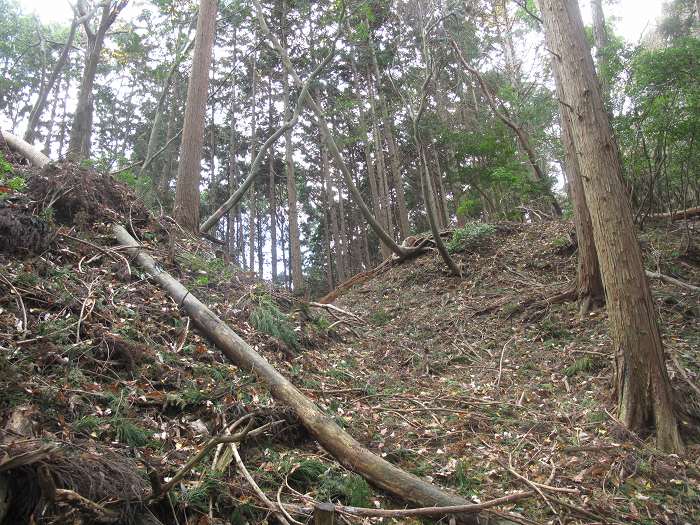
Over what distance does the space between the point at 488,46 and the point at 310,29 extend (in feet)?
25.5

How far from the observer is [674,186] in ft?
27.7

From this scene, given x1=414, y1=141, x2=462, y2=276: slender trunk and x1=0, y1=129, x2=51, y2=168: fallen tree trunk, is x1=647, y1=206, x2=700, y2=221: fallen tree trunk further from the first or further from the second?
x1=0, y1=129, x2=51, y2=168: fallen tree trunk

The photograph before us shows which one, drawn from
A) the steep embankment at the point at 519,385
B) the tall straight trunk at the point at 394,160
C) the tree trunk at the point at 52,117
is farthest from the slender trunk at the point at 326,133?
the tree trunk at the point at 52,117

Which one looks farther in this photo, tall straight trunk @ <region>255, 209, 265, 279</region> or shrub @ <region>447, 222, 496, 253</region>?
tall straight trunk @ <region>255, 209, 265, 279</region>

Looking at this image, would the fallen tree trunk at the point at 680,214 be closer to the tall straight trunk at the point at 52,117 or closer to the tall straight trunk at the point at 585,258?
the tall straight trunk at the point at 585,258

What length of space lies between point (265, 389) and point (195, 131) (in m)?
5.92

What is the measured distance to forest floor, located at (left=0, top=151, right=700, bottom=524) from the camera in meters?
2.50

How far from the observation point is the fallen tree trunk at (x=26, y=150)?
622 centimetres

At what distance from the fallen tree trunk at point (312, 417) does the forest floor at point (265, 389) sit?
108 mm

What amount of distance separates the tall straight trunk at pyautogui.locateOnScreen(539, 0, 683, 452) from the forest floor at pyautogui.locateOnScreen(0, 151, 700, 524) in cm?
28

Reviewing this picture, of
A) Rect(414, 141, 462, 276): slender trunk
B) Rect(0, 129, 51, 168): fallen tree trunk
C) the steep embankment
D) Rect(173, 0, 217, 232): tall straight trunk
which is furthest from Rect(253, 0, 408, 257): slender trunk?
Rect(0, 129, 51, 168): fallen tree trunk

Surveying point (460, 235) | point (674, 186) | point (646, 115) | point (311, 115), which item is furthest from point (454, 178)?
point (311, 115)

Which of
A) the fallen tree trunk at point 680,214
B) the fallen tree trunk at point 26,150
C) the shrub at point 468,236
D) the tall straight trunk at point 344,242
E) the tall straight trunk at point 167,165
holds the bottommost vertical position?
the fallen tree trunk at point 680,214

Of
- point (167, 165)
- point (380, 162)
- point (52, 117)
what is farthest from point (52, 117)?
point (380, 162)
